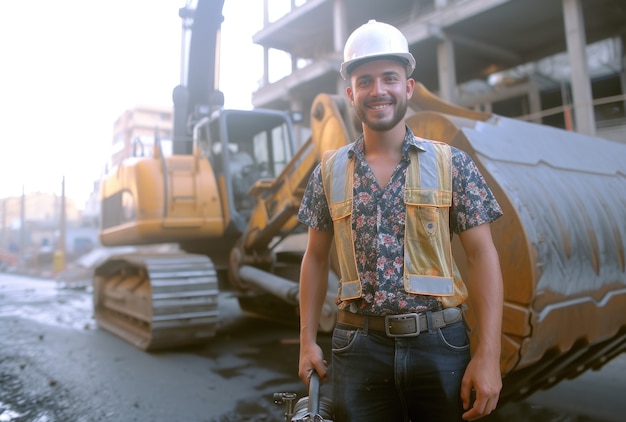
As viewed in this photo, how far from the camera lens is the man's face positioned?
1.82 m

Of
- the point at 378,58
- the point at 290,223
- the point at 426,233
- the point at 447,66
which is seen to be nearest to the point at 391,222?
the point at 426,233

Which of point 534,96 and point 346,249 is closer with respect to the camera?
point 346,249

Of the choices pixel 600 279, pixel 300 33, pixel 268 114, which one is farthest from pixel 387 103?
pixel 300 33

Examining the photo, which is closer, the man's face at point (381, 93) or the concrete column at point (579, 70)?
the man's face at point (381, 93)

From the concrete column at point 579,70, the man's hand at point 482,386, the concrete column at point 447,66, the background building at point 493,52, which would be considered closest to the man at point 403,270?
the man's hand at point 482,386

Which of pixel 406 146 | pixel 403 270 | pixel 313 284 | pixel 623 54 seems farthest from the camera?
pixel 623 54

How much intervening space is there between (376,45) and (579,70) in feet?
53.5

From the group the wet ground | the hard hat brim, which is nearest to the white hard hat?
the hard hat brim

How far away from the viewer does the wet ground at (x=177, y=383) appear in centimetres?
393

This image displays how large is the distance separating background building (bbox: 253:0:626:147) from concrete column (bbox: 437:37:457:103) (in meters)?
0.04

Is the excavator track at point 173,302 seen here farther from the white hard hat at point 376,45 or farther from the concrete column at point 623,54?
Result: the concrete column at point 623,54

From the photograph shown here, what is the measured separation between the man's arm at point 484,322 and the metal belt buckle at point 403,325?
0.20 metres

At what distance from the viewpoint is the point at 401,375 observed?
1731 mm

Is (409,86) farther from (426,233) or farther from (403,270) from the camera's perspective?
(403,270)
